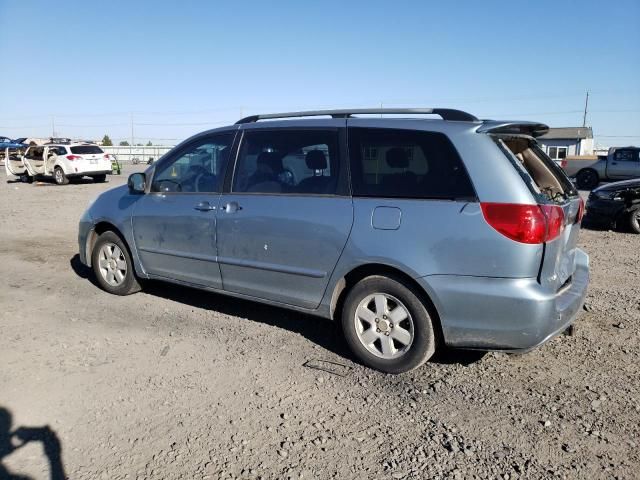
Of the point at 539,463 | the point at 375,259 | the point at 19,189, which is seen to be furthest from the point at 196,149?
the point at 19,189

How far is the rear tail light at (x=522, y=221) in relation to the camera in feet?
10.8

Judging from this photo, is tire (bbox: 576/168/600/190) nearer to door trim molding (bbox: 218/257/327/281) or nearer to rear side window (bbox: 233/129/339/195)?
rear side window (bbox: 233/129/339/195)

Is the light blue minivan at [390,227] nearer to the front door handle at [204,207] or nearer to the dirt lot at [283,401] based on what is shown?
the front door handle at [204,207]

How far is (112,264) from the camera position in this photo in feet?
18.9

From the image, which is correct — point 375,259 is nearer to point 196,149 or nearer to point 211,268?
point 211,268

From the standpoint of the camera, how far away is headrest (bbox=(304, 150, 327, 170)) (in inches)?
164

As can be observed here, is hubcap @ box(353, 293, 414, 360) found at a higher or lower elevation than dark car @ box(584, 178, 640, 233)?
lower

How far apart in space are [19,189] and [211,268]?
1831cm

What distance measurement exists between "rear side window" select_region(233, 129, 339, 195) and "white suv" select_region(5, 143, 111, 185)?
19.2 meters

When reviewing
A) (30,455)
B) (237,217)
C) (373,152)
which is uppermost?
(373,152)

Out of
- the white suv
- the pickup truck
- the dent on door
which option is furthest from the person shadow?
the white suv

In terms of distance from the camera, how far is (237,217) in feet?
14.7

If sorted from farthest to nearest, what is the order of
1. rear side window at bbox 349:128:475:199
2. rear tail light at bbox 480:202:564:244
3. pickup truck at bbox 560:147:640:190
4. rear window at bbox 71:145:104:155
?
rear window at bbox 71:145:104:155 → pickup truck at bbox 560:147:640:190 → rear side window at bbox 349:128:475:199 → rear tail light at bbox 480:202:564:244

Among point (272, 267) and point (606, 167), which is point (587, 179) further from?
point (272, 267)
